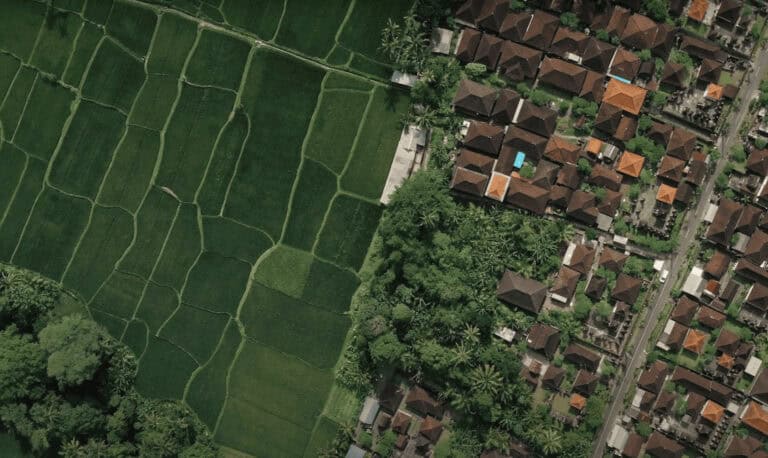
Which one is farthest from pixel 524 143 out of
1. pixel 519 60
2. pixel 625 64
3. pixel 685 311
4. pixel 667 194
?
pixel 685 311

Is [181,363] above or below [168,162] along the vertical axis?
below

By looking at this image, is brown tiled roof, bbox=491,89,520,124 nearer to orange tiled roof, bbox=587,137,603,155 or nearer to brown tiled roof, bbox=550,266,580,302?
orange tiled roof, bbox=587,137,603,155

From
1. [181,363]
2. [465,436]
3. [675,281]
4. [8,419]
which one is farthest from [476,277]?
[8,419]

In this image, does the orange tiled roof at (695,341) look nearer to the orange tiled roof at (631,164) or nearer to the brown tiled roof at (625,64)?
the orange tiled roof at (631,164)

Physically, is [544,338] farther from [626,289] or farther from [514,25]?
[514,25]

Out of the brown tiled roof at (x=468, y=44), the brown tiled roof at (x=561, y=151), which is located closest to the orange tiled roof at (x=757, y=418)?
the brown tiled roof at (x=561, y=151)

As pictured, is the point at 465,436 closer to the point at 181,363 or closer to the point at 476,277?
the point at 476,277

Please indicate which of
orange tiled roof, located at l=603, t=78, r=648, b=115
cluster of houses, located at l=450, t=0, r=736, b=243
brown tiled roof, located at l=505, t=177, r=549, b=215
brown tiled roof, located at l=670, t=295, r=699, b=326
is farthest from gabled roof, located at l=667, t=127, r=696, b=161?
brown tiled roof, located at l=670, t=295, r=699, b=326
